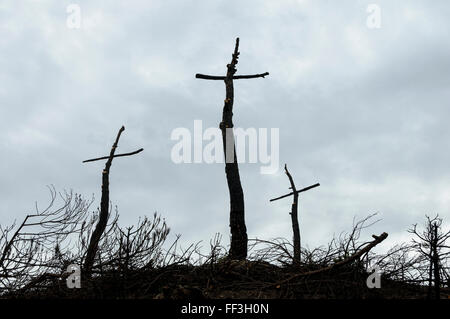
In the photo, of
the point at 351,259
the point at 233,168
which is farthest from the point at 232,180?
the point at 351,259

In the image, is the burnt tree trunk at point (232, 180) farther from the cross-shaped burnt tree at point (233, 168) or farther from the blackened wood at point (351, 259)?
the blackened wood at point (351, 259)

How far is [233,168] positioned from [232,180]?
269 millimetres

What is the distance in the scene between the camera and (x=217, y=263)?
23.7 feet

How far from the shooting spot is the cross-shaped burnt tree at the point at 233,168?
10.2 meters

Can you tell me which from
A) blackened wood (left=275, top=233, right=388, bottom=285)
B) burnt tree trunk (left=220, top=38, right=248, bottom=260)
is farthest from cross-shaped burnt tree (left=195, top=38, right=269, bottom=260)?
blackened wood (left=275, top=233, right=388, bottom=285)

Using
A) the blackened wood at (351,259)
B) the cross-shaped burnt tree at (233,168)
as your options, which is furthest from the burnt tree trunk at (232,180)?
the blackened wood at (351,259)

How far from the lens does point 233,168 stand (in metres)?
11.0

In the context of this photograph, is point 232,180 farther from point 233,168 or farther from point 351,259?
point 351,259

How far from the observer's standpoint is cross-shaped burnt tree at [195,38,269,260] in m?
10.2

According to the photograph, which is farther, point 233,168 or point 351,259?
point 233,168

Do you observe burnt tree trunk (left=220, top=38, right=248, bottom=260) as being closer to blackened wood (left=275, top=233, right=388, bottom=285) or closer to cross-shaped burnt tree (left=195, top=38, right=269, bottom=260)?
cross-shaped burnt tree (left=195, top=38, right=269, bottom=260)
